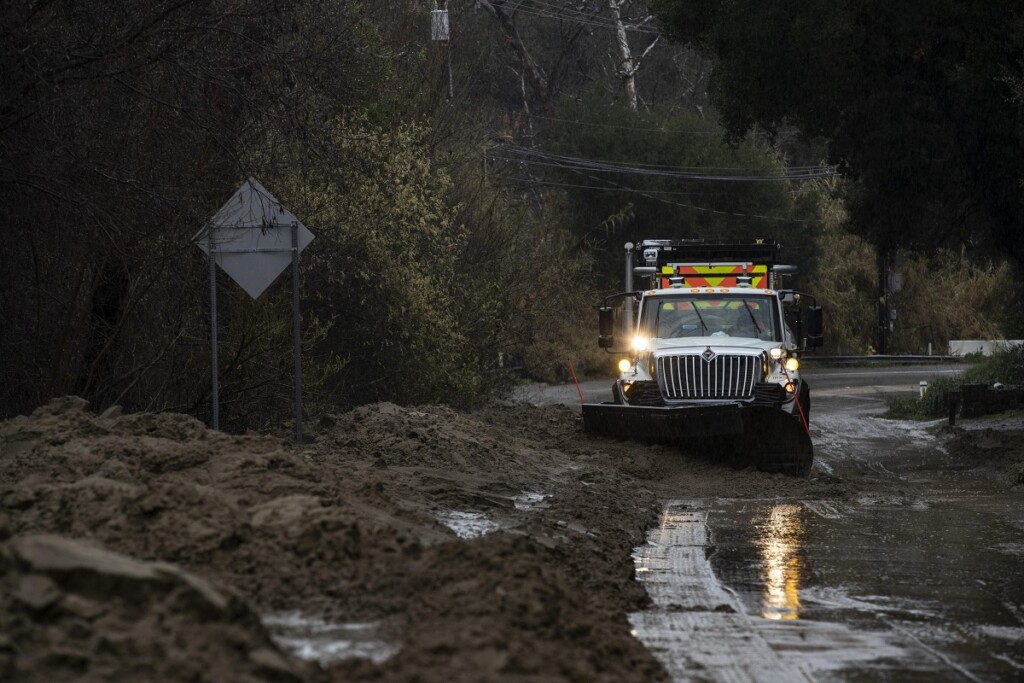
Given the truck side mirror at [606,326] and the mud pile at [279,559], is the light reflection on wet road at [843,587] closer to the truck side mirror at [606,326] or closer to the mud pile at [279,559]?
the mud pile at [279,559]

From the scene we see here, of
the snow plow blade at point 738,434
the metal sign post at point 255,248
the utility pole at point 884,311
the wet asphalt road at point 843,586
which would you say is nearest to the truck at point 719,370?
the snow plow blade at point 738,434

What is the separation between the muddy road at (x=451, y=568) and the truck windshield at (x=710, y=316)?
4.16 metres

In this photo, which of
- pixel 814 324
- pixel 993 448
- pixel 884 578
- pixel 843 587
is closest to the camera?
pixel 843 587

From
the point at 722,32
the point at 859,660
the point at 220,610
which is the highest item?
the point at 722,32

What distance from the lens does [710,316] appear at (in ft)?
68.4

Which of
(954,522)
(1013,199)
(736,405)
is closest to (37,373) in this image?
(736,405)

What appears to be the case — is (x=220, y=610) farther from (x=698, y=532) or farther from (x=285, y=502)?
(x=698, y=532)

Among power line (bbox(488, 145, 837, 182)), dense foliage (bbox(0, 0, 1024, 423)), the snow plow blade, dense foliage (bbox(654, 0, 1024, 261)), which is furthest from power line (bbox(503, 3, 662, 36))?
the snow plow blade

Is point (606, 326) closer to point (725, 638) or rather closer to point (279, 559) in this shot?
point (725, 638)

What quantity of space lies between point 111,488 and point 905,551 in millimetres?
6032

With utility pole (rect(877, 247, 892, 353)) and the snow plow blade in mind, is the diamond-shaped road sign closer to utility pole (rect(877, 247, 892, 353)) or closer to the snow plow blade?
the snow plow blade

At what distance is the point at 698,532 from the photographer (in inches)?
514

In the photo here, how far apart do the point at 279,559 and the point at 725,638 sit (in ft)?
8.23

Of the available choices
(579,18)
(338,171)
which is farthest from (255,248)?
(579,18)
